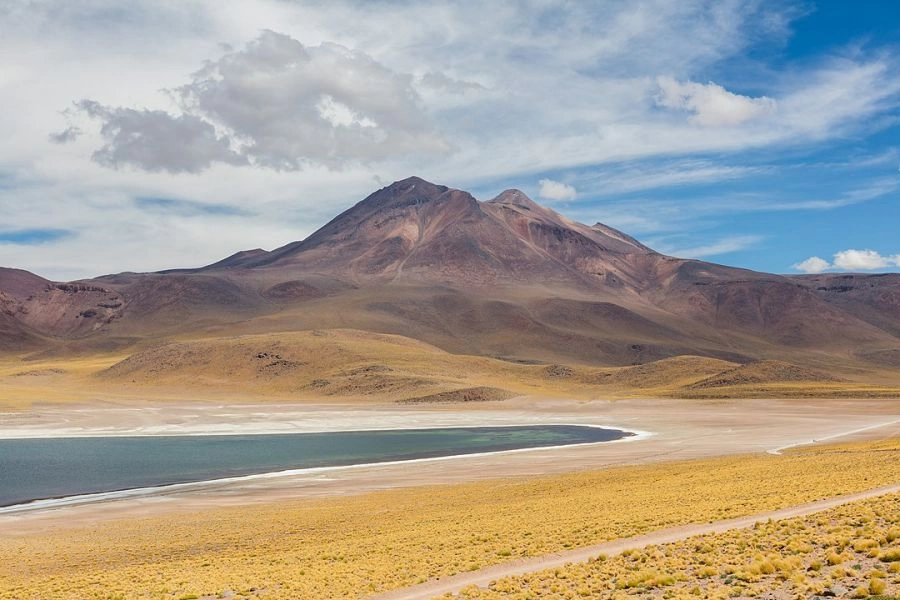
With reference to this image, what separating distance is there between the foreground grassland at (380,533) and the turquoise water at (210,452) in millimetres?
15740

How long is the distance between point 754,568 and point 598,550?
5002 millimetres

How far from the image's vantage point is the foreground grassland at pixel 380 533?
65.1 feet

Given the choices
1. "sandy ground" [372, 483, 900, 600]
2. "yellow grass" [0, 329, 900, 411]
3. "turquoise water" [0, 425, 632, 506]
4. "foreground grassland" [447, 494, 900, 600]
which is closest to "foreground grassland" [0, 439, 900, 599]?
"sandy ground" [372, 483, 900, 600]

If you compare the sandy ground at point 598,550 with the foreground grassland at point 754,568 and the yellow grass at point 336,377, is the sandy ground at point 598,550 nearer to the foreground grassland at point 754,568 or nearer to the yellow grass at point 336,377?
the foreground grassland at point 754,568

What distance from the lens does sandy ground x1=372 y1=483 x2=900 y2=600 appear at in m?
17.4

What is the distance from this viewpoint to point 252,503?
38156 mm

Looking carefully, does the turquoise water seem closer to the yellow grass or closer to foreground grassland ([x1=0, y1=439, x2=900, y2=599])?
foreground grassland ([x1=0, y1=439, x2=900, y2=599])

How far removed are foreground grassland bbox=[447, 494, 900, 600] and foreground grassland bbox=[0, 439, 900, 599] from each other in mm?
2863

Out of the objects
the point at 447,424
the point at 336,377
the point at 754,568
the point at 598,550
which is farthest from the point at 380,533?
the point at 336,377

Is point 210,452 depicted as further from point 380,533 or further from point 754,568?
point 754,568

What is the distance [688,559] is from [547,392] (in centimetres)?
10931

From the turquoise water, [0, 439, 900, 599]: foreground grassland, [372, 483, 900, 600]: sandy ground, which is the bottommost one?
the turquoise water

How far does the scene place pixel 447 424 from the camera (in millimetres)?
88125

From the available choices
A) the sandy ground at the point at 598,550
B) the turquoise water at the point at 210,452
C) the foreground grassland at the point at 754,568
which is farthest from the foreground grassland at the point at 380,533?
the turquoise water at the point at 210,452
